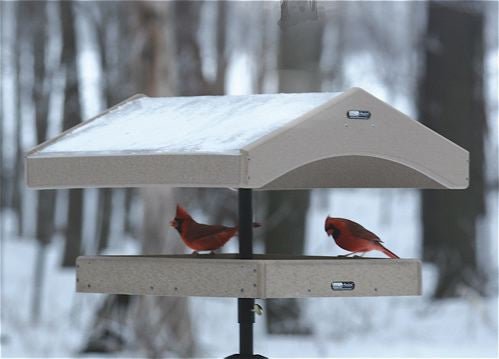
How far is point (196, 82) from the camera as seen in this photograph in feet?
52.3

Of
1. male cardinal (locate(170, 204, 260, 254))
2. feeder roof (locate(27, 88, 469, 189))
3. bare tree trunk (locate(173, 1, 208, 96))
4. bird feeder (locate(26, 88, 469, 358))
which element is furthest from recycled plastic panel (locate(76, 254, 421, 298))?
bare tree trunk (locate(173, 1, 208, 96))

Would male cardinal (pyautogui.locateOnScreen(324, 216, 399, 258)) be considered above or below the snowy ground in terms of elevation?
above

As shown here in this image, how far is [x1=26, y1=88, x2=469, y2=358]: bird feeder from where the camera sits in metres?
4.17

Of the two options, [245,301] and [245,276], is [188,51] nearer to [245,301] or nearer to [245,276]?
[245,301]

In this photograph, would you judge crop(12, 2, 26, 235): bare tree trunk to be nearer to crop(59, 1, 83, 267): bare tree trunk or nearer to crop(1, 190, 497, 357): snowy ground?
crop(59, 1, 83, 267): bare tree trunk

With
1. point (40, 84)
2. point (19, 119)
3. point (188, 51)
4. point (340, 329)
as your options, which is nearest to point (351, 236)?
point (340, 329)

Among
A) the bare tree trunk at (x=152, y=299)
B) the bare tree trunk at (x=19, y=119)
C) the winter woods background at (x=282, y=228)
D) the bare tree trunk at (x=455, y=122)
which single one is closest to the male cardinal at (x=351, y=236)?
the winter woods background at (x=282, y=228)

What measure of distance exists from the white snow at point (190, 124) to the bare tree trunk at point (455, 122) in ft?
27.0

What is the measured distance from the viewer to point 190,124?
464cm

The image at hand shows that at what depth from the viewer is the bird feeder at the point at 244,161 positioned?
4.17m

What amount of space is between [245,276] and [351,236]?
57cm

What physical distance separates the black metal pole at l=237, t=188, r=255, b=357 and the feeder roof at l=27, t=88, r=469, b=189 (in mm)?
365

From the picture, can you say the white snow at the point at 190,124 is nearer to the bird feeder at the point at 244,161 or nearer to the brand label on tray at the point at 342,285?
the bird feeder at the point at 244,161

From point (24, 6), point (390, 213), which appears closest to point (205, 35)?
point (24, 6)
